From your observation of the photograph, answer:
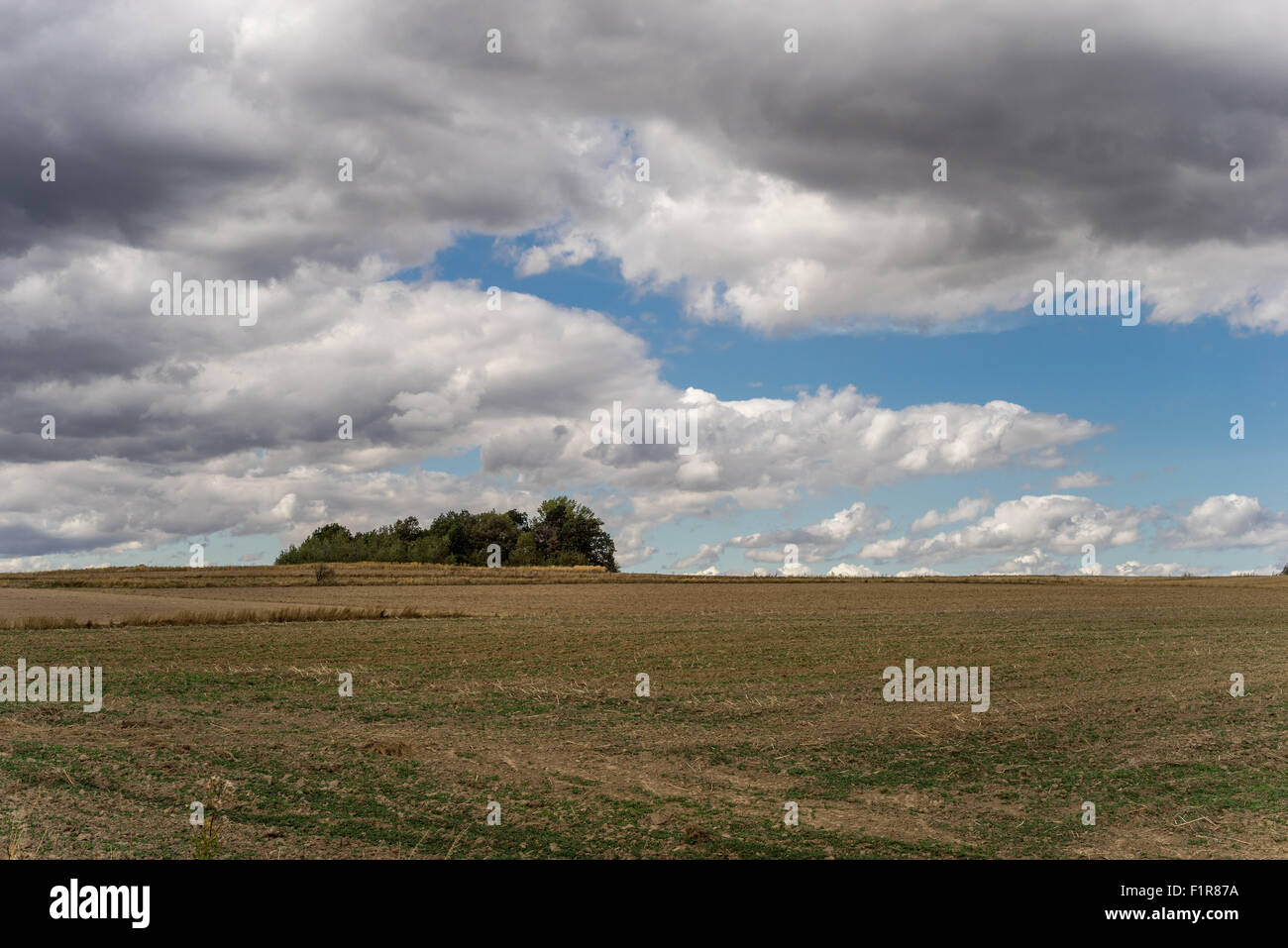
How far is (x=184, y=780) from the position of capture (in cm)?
1441

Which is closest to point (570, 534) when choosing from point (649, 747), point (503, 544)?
point (503, 544)

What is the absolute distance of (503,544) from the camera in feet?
577

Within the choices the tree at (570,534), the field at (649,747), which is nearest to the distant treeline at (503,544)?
the tree at (570,534)

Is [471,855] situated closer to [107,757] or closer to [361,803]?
[361,803]

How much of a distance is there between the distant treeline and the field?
129 meters

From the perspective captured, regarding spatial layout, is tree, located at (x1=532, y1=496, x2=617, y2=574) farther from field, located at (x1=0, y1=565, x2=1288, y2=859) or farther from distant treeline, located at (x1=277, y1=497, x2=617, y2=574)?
field, located at (x1=0, y1=565, x2=1288, y2=859)

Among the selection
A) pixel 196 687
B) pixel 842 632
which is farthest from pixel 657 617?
pixel 196 687

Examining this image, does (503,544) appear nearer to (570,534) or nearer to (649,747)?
(570,534)

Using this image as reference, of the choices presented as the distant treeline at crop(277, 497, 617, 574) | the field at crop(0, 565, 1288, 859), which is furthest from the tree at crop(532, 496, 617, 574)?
the field at crop(0, 565, 1288, 859)

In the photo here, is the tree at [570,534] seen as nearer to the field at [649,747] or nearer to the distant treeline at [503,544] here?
the distant treeline at [503,544]

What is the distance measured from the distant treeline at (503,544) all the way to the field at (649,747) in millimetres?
128987

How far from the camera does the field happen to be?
12.0 metres

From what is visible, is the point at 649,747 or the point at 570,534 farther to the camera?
the point at 570,534

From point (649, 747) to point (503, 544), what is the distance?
526 ft
